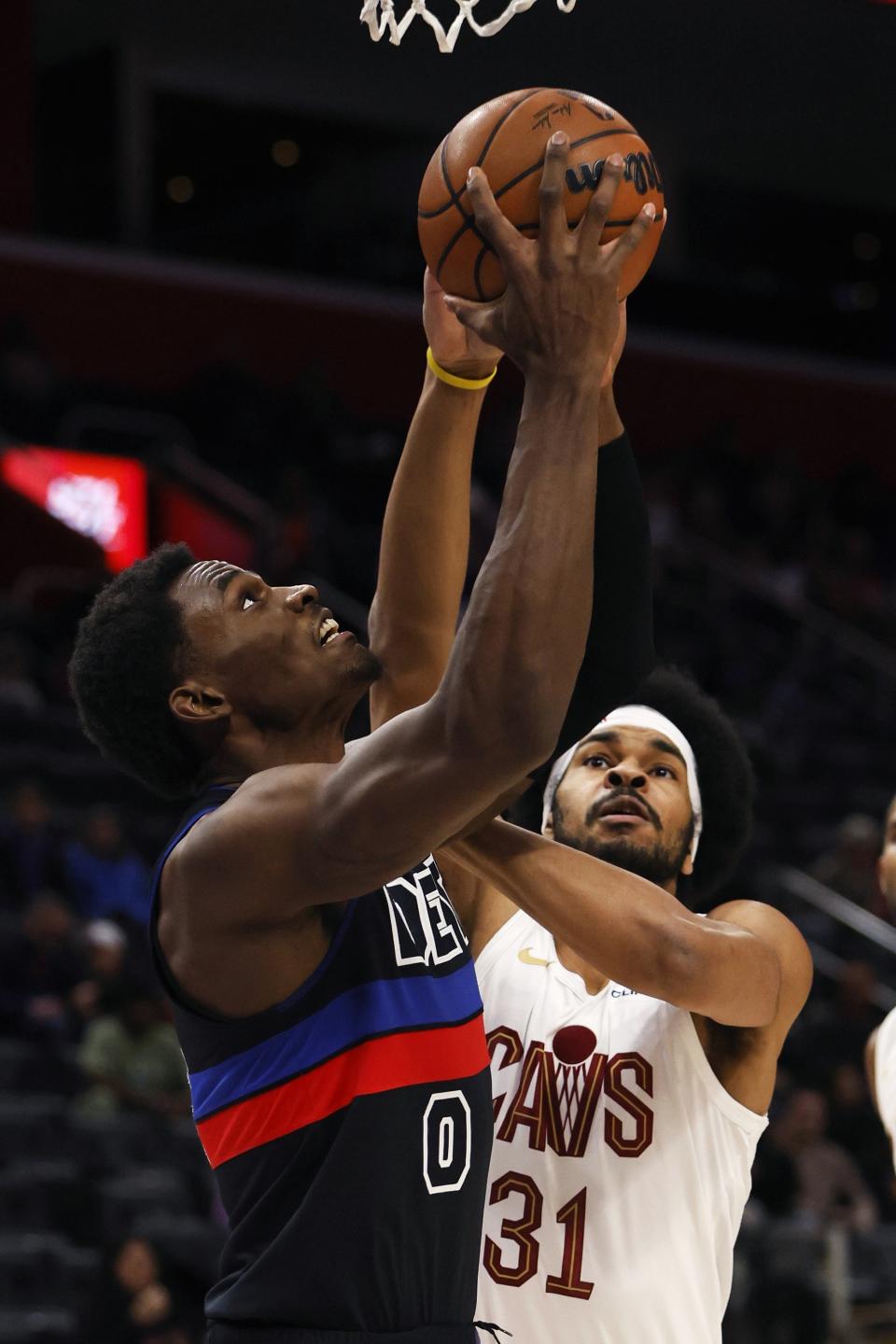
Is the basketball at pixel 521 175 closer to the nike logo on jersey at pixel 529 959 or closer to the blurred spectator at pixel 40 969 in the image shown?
the nike logo on jersey at pixel 529 959

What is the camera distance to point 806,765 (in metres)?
13.8

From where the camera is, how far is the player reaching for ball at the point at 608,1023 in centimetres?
321

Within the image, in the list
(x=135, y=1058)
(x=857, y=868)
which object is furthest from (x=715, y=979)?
(x=857, y=868)

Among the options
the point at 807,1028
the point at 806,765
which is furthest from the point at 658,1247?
the point at 806,765

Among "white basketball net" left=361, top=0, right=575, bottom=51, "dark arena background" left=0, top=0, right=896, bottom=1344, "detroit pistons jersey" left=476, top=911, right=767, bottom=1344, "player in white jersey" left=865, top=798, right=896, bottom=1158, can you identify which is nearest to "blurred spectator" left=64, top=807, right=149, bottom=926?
"dark arena background" left=0, top=0, right=896, bottom=1344

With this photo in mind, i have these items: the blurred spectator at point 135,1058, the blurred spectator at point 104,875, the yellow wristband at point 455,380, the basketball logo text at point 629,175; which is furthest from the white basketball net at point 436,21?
the blurred spectator at point 104,875

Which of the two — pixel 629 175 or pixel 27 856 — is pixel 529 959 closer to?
pixel 629 175

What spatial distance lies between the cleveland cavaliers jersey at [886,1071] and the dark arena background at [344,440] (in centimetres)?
331

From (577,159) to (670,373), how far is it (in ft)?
52.3

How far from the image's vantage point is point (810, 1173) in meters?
9.07

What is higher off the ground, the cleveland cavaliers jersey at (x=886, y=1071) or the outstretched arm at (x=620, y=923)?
the outstretched arm at (x=620, y=923)

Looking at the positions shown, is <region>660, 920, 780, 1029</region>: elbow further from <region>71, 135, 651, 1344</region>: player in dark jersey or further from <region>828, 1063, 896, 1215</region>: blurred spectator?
<region>828, 1063, 896, 1215</region>: blurred spectator

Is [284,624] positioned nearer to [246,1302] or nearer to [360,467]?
[246,1302]

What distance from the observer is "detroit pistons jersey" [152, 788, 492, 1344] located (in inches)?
106
